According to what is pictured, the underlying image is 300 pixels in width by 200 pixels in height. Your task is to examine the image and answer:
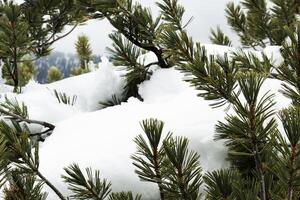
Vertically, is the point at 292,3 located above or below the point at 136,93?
above

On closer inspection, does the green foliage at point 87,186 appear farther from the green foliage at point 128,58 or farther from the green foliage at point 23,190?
the green foliage at point 128,58

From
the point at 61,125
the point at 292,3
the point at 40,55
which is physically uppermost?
the point at 292,3

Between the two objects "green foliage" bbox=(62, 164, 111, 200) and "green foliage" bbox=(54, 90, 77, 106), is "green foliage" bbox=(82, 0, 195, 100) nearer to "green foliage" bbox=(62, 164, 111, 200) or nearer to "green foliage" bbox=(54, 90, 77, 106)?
"green foliage" bbox=(54, 90, 77, 106)

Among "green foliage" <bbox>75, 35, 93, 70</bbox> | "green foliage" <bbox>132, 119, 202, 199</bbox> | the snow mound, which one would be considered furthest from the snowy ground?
"green foliage" <bbox>75, 35, 93, 70</bbox>

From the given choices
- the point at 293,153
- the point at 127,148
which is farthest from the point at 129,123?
the point at 293,153

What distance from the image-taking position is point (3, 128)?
1420mm

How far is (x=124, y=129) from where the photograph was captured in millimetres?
1757

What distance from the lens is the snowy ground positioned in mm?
1616

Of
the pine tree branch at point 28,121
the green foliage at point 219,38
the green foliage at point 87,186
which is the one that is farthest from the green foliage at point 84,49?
the green foliage at point 87,186

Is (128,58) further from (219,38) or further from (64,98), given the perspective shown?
(219,38)

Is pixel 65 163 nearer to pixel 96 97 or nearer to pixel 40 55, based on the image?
pixel 96 97

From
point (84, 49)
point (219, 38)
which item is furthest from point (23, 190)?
point (84, 49)

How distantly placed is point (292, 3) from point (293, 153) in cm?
260

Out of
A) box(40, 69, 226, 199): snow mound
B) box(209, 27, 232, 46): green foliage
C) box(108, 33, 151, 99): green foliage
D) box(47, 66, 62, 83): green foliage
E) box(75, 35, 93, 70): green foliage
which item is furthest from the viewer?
box(47, 66, 62, 83): green foliage
